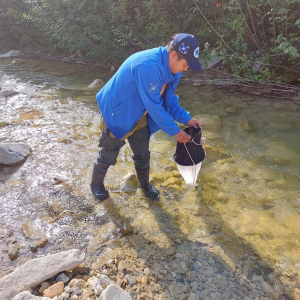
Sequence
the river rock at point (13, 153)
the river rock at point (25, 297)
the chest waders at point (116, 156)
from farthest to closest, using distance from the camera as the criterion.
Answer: the river rock at point (13, 153) < the chest waders at point (116, 156) < the river rock at point (25, 297)

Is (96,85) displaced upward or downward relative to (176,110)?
downward

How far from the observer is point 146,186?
301 cm

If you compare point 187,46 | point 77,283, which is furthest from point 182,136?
point 77,283

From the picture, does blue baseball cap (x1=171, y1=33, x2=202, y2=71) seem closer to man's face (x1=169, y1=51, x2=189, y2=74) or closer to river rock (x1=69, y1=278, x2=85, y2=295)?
man's face (x1=169, y1=51, x2=189, y2=74)

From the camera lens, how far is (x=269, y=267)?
2.18m

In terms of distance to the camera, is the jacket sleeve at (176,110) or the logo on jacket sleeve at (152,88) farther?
the jacket sleeve at (176,110)

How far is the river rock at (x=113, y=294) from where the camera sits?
5.69 feet

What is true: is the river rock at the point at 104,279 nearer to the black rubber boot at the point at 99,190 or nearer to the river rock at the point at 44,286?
the river rock at the point at 44,286

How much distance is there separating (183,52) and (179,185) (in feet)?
5.78

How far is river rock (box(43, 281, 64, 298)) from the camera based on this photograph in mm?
1835

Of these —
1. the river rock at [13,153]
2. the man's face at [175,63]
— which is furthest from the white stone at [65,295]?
the river rock at [13,153]

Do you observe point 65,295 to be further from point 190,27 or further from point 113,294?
point 190,27

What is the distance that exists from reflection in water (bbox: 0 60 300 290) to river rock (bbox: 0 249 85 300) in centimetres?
23

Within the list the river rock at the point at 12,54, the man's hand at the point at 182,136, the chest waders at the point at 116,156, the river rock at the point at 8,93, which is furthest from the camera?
the river rock at the point at 12,54
